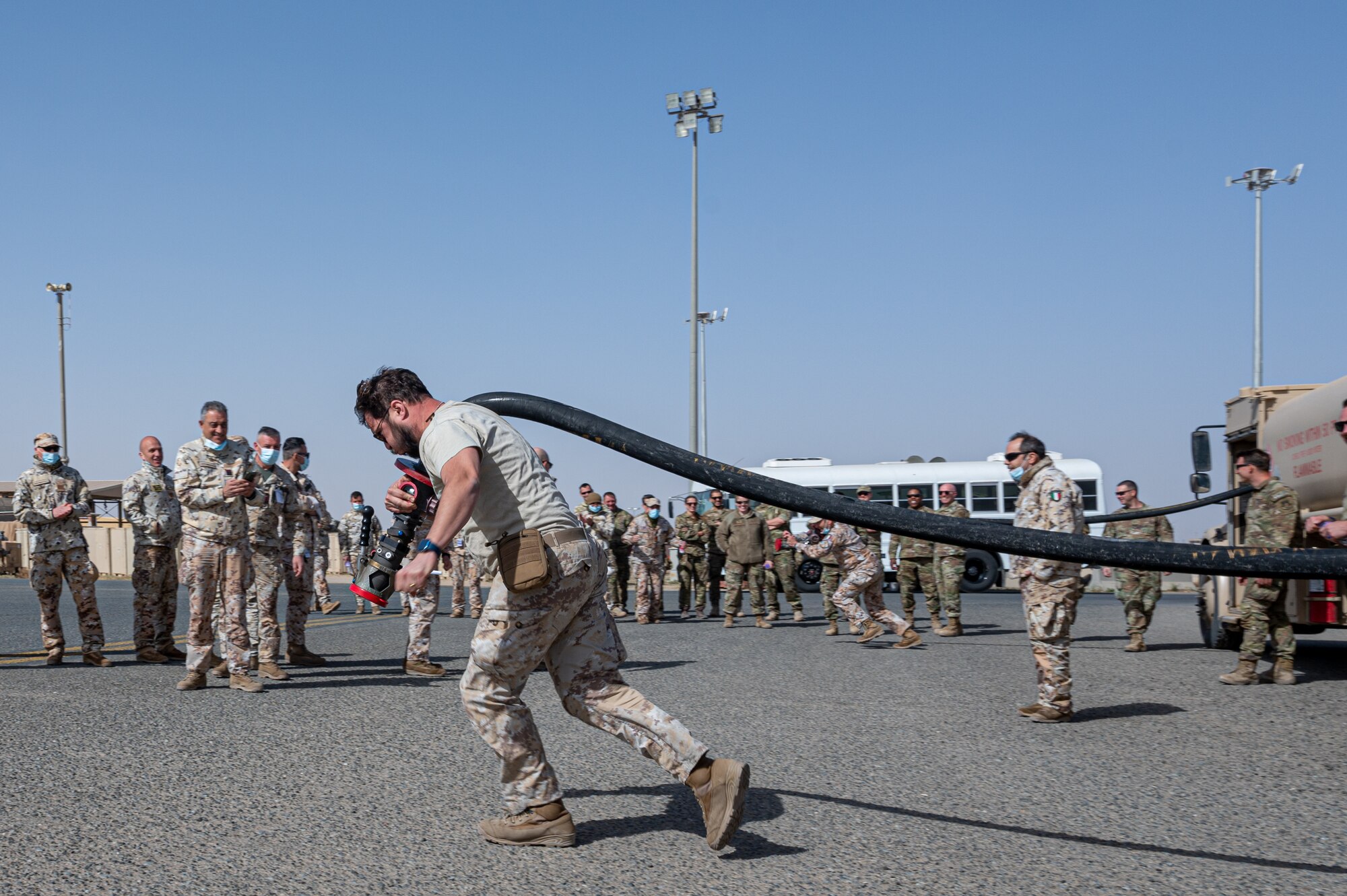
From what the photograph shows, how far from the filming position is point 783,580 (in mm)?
16953

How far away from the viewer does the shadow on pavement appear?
4.03 m

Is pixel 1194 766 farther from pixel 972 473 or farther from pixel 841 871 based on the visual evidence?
pixel 972 473

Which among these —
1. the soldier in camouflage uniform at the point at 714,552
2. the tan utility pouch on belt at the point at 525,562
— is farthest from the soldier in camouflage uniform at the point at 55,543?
the soldier in camouflage uniform at the point at 714,552

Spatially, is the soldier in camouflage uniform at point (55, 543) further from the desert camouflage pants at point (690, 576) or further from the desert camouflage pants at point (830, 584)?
the desert camouflage pants at point (690, 576)

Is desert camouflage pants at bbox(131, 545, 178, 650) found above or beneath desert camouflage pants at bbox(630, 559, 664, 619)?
above

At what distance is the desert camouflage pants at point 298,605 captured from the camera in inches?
396

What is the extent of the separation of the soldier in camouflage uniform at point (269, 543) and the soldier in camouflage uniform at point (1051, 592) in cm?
583

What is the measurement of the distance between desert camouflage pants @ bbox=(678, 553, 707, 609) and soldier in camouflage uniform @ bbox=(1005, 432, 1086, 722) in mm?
10771

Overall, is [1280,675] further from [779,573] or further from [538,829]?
[779,573]

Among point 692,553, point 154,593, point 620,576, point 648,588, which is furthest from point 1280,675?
point 620,576

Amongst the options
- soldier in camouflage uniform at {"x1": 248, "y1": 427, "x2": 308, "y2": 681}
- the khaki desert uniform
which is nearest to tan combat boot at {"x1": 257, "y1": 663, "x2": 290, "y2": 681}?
soldier in camouflage uniform at {"x1": 248, "y1": 427, "x2": 308, "y2": 681}

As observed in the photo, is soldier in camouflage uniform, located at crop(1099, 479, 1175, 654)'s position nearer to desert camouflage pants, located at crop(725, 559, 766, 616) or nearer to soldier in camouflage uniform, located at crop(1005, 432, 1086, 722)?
soldier in camouflage uniform, located at crop(1005, 432, 1086, 722)

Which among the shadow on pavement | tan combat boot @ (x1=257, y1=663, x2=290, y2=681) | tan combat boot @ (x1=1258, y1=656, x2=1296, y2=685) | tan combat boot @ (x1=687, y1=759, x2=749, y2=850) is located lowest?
tan combat boot @ (x1=1258, y1=656, x2=1296, y2=685)

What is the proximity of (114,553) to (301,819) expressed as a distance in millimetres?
32198
